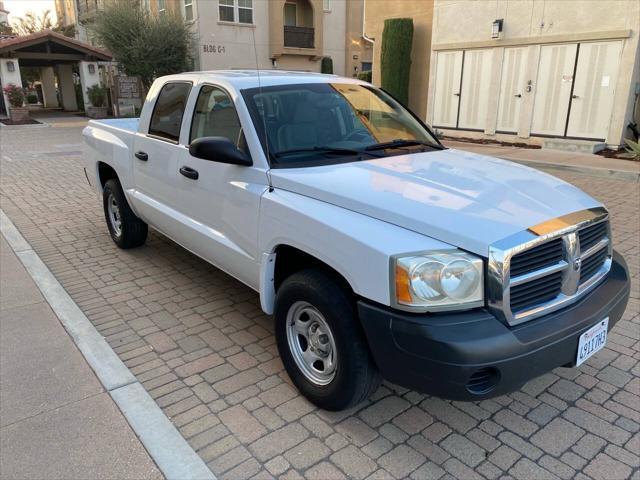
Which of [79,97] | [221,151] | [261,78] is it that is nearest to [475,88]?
[261,78]

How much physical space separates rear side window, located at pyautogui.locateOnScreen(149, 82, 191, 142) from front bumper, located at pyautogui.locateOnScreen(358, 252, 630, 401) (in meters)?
2.66

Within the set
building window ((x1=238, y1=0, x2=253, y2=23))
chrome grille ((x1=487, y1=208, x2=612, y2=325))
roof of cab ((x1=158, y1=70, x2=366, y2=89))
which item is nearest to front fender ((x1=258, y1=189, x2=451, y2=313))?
chrome grille ((x1=487, y1=208, x2=612, y2=325))

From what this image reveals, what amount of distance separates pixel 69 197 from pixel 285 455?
7435 millimetres

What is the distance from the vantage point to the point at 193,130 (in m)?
4.15

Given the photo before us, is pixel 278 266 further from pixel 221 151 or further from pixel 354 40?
pixel 354 40

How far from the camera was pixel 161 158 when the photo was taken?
452 centimetres

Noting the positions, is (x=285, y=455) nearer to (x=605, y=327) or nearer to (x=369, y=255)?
(x=369, y=255)

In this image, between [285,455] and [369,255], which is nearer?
[369,255]

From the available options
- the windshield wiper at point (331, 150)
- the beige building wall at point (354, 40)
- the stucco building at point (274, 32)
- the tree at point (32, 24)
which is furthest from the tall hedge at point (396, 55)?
the tree at point (32, 24)

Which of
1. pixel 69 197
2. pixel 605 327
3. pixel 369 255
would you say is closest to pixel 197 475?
pixel 369 255

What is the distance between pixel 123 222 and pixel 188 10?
1023 inches

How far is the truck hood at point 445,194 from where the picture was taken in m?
2.51

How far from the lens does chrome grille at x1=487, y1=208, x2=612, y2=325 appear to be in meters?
2.39

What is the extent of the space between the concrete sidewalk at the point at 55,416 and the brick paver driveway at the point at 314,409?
0.29 meters
